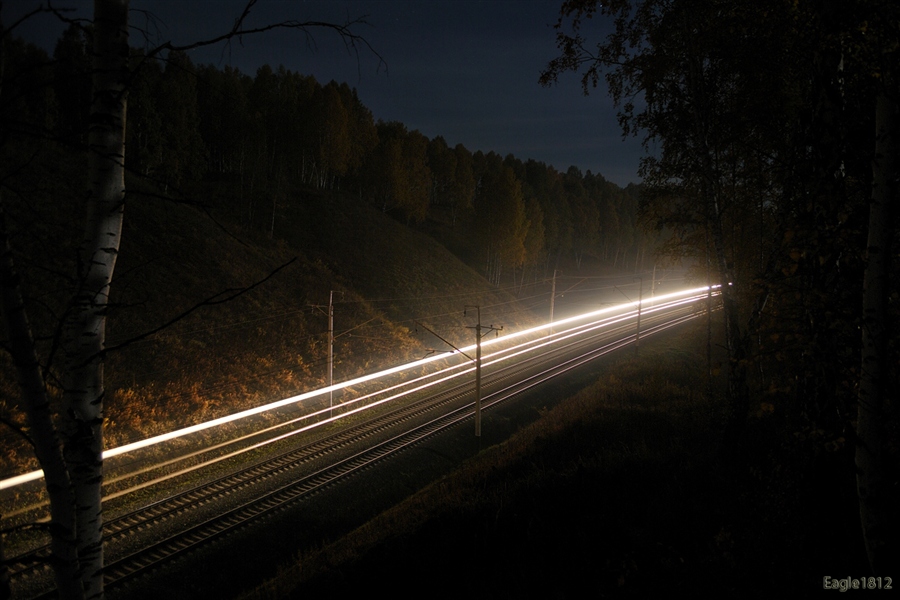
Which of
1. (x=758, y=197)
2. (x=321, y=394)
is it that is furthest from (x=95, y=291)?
(x=321, y=394)

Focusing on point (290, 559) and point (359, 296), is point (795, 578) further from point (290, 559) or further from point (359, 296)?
point (359, 296)

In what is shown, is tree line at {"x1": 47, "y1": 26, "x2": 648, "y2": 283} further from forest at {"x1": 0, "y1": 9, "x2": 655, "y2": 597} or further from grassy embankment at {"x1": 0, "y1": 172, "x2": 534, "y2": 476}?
grassy embankment at {"x1": 0, "y1": 172, "x2": 534, "y2": 476}

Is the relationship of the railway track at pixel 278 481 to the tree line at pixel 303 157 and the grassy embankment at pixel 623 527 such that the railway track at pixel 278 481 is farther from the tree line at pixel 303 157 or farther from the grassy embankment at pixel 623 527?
the tree line at pixel 303 157

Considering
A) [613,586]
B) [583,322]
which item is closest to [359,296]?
[583,322]

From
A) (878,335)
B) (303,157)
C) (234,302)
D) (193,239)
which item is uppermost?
(303,157)

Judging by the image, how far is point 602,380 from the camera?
78.4 feet

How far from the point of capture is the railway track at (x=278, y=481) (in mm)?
10797

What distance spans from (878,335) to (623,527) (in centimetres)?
507

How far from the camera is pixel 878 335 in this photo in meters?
4.09

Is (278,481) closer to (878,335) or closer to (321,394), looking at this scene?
(321,394)

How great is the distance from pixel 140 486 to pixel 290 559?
17.3ft

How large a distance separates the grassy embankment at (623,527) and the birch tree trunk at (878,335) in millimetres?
1473

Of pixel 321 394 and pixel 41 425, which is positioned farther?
pixel 321 394

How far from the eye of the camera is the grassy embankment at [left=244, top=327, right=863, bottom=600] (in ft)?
20.4
